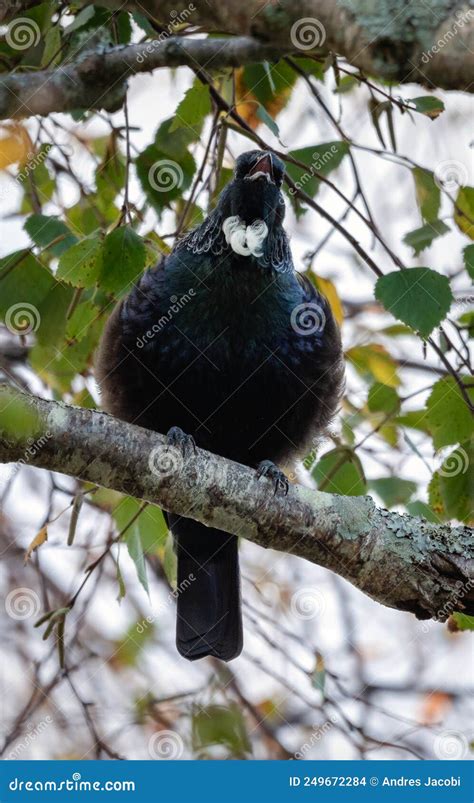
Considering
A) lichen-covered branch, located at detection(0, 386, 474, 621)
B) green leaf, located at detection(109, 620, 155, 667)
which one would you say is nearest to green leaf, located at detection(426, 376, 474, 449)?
lichen-covered branch, located at detection(0, 386, 474, 621)

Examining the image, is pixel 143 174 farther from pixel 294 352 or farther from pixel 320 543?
pixel 320 543

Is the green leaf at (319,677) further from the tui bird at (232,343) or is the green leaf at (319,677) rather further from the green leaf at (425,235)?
the green leaf at (425,235)

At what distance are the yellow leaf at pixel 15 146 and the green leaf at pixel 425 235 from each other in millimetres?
1368

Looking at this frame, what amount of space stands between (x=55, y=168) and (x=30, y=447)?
1815mm

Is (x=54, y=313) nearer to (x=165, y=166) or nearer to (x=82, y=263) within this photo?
(x=82, y=263)

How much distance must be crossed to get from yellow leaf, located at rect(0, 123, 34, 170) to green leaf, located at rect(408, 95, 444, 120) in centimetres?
136

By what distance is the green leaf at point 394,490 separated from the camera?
3.34 meters

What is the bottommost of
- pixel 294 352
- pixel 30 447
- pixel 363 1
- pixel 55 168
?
pixel 30 447

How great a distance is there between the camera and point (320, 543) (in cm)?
A: 263

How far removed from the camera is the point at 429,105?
2.80 meters

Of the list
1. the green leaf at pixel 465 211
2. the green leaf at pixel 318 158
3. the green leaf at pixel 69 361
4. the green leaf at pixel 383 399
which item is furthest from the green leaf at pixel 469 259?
the green leaf at pixel 69 361

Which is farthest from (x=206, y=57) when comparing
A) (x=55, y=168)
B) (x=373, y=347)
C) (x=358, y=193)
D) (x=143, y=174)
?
(x=373, y=347)

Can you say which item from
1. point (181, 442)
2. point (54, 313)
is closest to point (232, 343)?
point (54, 313)

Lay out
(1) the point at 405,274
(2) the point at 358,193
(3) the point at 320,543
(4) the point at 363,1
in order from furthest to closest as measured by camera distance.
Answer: (2) the point at 358,193, (1) the point at 405,274, (3) the point at 320,543, (4) the point at 363,1
